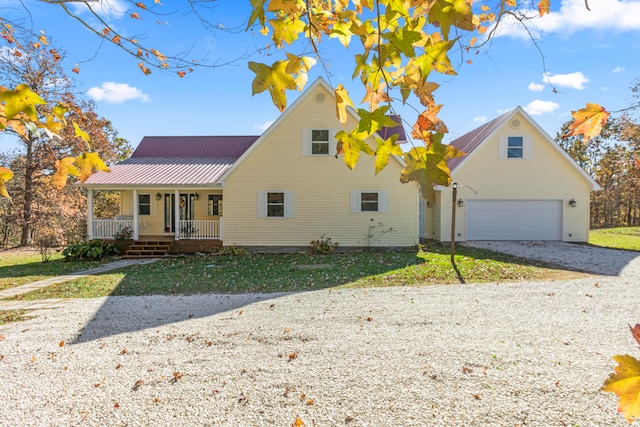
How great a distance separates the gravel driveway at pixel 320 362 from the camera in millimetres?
3027

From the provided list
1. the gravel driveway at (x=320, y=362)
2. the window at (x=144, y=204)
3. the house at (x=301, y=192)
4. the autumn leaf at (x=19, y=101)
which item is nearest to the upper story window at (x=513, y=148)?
the house at (x=301, y=192)

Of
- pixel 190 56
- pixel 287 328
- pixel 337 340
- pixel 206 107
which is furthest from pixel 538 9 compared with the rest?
pixel 206 107

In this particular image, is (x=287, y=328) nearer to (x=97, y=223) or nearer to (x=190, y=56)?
(x=190, y=56)

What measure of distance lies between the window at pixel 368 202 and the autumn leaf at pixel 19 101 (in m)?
13.0

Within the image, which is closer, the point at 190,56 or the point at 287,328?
the point at 190,56

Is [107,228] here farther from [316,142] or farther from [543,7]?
[543,7]

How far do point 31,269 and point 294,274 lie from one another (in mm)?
8878

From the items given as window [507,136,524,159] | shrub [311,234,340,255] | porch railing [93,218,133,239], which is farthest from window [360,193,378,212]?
porch railing [93,218,133,239]

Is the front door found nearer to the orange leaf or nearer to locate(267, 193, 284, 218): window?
locate(267, 193, 284, 218): window

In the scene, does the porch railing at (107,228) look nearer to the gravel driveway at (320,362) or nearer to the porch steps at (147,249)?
the porch steps at (147,249)

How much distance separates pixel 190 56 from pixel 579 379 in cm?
Answer: 488

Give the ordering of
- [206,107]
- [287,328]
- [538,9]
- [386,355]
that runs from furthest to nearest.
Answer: [206,107] < [287,328] < [386,355] < [538,9]

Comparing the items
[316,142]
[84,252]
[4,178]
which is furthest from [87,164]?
[84,252]

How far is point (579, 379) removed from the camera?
11.5 ft
